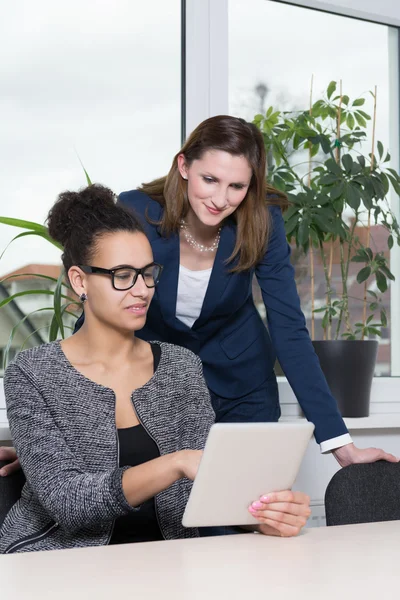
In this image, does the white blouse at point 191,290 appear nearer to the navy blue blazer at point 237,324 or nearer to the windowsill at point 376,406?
the navy blue blazer at point 237,324

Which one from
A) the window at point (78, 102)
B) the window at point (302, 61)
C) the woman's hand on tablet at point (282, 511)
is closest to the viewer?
the woman's hand on tablet at point (282, 511)

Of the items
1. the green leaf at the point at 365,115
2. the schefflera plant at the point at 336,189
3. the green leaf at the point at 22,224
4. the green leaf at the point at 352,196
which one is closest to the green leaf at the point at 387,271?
the schefflera plant at the point at 336,189

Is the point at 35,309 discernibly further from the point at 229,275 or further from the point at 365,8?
the point at 365,8

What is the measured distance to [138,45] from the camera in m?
2.76

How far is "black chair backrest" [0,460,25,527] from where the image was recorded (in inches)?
61.2

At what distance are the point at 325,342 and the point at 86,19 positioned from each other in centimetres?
134

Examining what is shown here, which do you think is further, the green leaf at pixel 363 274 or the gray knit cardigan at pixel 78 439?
the green leaf at pixel 363 274

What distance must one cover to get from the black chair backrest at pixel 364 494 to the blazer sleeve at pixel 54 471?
0.47 meters

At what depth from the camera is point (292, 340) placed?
2.01m

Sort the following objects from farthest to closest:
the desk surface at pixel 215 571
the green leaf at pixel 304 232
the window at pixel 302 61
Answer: the window at pixel 302 61
the green leaf at pixel 304 232
the desk surface at pixel 215 571

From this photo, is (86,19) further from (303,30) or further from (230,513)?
(230,513)

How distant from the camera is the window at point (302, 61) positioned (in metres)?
2.96

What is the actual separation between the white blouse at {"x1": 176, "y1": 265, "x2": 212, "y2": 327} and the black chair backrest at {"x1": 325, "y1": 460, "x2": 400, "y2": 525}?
64 centimetres

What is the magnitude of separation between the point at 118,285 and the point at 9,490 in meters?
0.46
